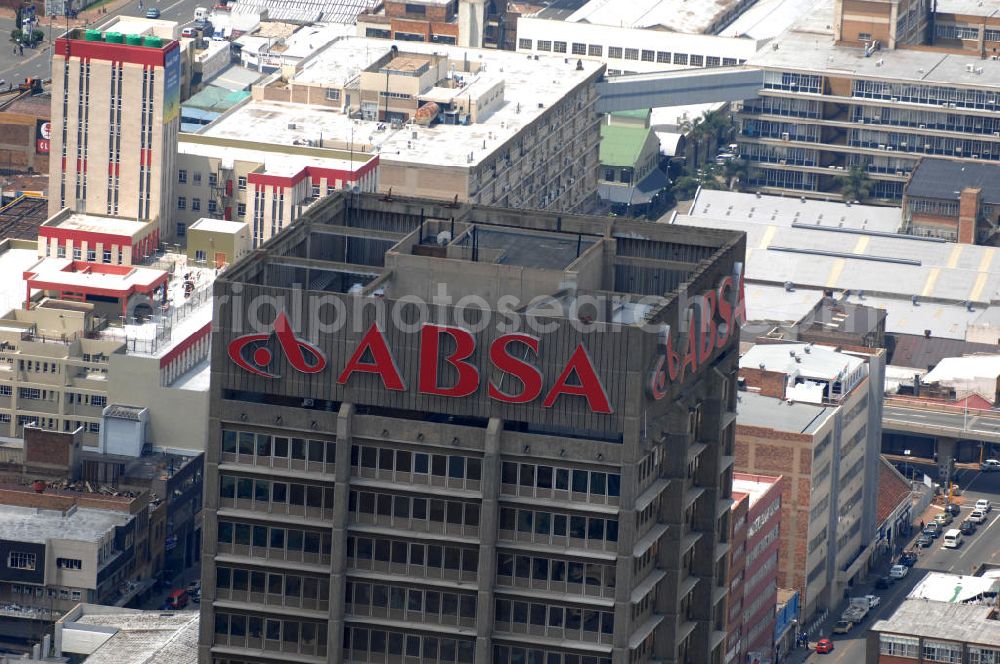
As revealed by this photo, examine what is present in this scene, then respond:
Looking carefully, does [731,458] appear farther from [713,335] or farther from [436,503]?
[436,503]

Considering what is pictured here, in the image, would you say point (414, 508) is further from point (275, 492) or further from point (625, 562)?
point (625, 562)

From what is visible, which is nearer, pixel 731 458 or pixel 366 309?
pixel 366 309

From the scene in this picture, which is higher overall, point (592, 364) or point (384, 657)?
point (592, 364)

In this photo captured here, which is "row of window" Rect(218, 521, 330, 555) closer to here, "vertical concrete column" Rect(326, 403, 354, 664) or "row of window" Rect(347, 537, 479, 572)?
"vertical concrete column" Rect(326, 403, 354, 664)

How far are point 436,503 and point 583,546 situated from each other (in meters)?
8.35

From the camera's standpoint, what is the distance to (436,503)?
16262 cm

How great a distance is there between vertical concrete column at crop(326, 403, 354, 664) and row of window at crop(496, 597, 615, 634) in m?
8.77

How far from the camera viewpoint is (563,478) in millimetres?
160625

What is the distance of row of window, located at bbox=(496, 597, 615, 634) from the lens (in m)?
162

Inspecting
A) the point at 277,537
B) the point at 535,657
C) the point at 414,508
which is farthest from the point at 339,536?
the point at 535,657

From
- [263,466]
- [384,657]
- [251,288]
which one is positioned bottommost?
[384,657]

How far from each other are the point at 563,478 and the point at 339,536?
12852 mm

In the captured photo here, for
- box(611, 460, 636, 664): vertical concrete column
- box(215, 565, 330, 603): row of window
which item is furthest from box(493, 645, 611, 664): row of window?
box(215, 565, 330, 603): row of window

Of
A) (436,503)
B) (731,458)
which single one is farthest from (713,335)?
(436,503)
